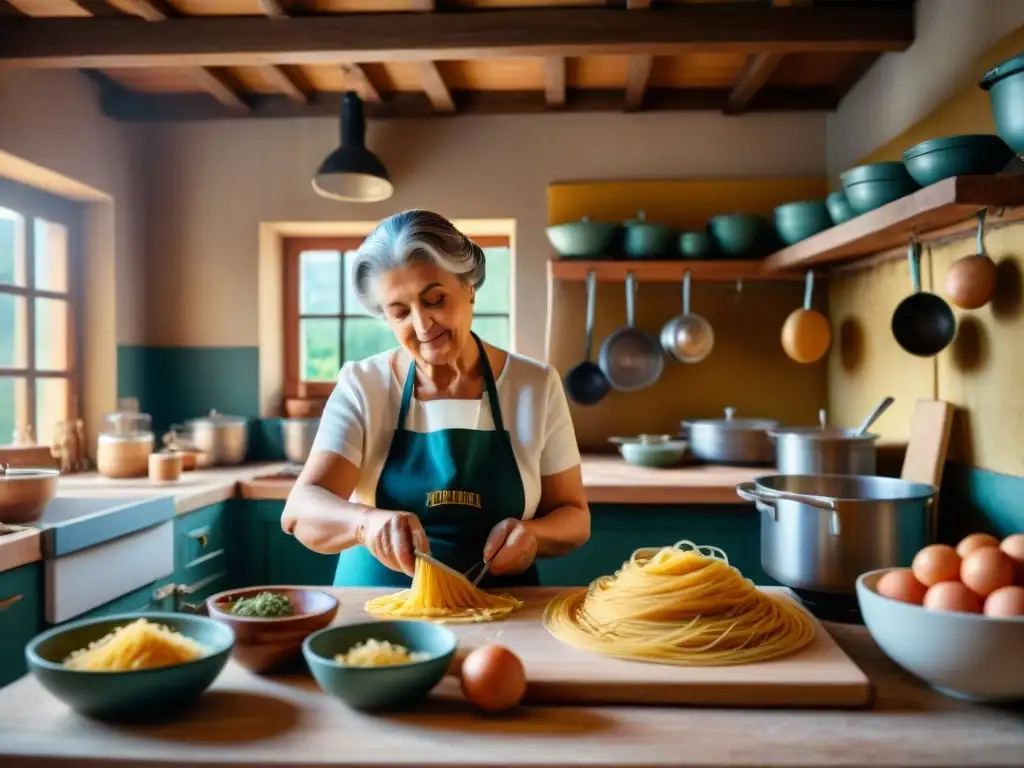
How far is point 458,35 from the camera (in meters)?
2.85

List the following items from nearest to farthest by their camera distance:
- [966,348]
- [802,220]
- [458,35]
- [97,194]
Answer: [966,348] < [458,35] < [802,220] < [97,194]

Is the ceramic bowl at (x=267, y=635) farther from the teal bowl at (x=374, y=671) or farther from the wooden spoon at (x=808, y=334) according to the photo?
the wooden spoon at (x=808, y=334)

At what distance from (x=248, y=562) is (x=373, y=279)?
1.89 metres

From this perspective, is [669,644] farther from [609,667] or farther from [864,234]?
[864,234]

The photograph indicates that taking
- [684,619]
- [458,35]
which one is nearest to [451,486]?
[684,619]

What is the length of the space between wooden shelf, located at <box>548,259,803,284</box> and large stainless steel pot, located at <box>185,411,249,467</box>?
1.54m

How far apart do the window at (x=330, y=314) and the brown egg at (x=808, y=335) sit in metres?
1.38

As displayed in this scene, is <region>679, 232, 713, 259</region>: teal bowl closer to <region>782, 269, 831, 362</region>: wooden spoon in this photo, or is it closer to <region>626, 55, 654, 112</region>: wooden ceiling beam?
<region>782, 269, 831, 362</region>: wooden spoon

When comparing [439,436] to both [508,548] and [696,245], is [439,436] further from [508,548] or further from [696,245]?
[696,245]

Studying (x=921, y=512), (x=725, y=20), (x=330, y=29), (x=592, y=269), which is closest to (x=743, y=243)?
(x=592, y=269)

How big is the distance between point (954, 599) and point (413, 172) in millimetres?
3188

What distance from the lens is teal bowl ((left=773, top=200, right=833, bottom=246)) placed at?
10.0 ft

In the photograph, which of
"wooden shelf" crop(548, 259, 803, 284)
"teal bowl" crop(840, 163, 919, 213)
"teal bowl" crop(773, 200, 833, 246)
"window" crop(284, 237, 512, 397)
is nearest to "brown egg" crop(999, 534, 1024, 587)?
"teal bowl" crop(840, 163, 919, 213)

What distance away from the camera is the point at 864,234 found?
2350 mm
